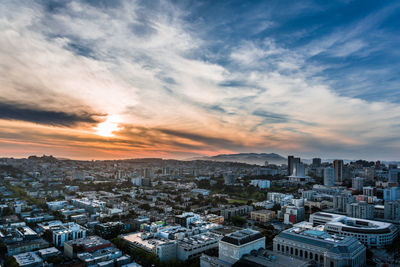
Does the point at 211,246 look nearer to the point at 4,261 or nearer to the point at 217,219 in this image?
the point at 217,219

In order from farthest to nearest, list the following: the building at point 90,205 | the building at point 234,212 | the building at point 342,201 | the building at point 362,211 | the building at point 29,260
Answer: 1. the building at point 342,201
2. the building at point 90,205
3. the building at point 234,212
4. the building at point 362,211
5. the building at point 29,260

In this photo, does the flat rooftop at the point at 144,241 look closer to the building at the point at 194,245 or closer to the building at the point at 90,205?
the building at the point at 194,245

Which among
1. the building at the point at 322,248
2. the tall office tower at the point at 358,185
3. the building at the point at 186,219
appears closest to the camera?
the building at the point at 322,248

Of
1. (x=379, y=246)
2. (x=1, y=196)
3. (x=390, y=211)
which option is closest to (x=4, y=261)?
(x=379, y=246)

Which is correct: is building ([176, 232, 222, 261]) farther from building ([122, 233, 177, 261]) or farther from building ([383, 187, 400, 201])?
building ([383, 187, 400, 201])

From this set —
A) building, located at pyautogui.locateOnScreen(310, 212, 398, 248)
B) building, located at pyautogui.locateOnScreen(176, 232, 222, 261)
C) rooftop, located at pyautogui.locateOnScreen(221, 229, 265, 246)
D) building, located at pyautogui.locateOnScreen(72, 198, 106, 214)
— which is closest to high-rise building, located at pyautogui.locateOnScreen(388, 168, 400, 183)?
building, located at pyautogui.locateOnScreen(310, 212, 398, 248)

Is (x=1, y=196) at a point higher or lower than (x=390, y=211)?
lower

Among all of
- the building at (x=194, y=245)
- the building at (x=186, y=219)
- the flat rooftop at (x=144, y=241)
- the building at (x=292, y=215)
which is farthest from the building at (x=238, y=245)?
the building at (x=292, y=215)
